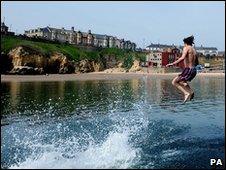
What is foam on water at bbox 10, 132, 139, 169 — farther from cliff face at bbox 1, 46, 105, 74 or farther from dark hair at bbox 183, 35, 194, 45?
cliff face at bbox 1, 46, 105, 74

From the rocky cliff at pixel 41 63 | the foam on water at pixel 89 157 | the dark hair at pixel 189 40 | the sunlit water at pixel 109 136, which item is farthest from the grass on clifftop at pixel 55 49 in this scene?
the dark hair at pixel 189 40

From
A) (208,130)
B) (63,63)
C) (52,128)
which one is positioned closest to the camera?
(208,130)

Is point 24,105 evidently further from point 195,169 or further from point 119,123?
point 195,169

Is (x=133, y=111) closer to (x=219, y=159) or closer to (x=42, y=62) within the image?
(x=219, y=159)

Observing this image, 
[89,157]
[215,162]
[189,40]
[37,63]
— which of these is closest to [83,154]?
[89,157]

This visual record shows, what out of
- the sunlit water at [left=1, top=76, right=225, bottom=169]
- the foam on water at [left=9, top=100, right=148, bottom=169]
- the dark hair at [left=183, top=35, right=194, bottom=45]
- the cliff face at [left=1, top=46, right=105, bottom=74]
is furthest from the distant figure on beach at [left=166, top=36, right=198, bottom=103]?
the cliff face at [left=1, top=46, right=105, bottom=74]

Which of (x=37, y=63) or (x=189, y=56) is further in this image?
(x=37, y=63)

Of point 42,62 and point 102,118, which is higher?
point 42,62

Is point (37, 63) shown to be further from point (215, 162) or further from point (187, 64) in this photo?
point (187, 64)

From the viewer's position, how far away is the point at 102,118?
3966cm

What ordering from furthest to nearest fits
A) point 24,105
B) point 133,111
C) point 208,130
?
1. point 24,105
2. point 133,111
3. point 208,130

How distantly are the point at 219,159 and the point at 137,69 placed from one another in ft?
551

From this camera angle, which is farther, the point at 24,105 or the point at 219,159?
the point at 24,105

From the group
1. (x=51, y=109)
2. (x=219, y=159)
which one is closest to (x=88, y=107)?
(x=51, y=109)
